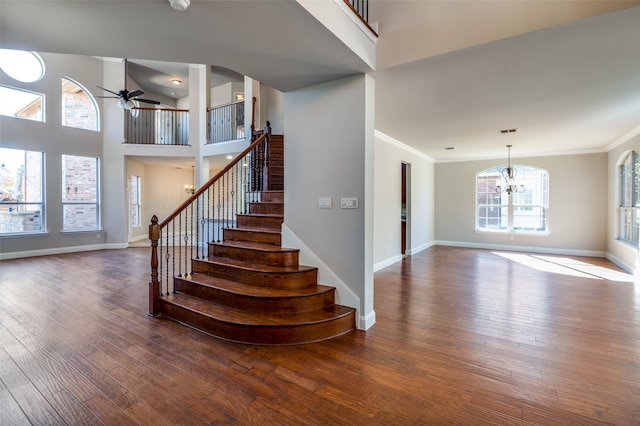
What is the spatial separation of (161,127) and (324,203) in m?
7.83

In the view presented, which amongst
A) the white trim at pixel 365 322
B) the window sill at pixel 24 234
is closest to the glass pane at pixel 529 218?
the white trim at pixel 365 322

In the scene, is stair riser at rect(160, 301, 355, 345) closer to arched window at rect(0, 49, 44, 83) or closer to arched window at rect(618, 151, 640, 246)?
arched window at rect(618, 151, 640, 246)

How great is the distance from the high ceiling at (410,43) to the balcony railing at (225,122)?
494cm

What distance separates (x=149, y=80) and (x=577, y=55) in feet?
35.7

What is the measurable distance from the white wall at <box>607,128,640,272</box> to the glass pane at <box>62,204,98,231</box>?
39.8ft

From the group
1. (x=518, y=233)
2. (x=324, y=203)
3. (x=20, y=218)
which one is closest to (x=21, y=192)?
(x=20, y=218)

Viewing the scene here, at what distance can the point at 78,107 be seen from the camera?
7.75 meters

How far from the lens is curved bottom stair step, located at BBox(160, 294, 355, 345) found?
106 inches

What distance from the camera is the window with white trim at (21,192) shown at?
6.45 meters

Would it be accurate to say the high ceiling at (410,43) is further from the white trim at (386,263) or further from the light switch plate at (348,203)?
the white trim at (386,263)

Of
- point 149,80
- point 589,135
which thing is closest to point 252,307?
point 589,135

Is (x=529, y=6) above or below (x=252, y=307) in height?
above

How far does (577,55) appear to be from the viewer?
8.70ft

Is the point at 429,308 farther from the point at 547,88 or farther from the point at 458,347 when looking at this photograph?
the point at 547,88
